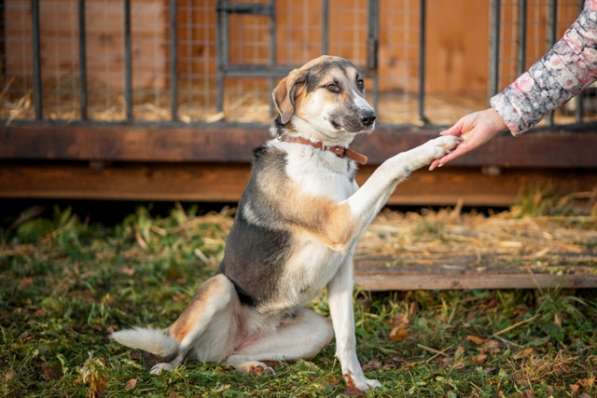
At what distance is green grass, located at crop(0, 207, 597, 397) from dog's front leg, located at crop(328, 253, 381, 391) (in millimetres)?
76

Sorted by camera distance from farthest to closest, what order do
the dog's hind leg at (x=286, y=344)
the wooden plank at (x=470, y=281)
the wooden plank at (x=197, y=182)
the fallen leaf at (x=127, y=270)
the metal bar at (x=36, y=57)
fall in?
the wooden plank at (x=197, y=182)
the metal bar at (x=36, y=57)
the fallen leaf at (x=127, y=270)
the wooden plank at (x=470, y=281)
the dog's hind leg at (x=286, y=344)

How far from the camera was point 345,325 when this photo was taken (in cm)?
366

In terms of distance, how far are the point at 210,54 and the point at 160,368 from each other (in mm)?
4848

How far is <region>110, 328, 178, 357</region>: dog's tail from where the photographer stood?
3.53m

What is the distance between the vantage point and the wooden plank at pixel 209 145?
18.9 ft

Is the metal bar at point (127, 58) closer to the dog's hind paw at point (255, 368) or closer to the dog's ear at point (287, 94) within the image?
the dog's ear at point (287, 94)

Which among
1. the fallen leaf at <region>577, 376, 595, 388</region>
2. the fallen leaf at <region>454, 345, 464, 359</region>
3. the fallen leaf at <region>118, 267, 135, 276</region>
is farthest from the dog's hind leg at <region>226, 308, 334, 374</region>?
the fallen leaf at <region>118, 267, 135, 276</region>

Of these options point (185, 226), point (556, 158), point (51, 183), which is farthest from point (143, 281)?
point (556, 158)

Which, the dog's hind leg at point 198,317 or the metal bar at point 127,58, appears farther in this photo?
the metal bar at point 127,58

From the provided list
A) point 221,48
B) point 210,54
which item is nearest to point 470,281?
point 221,48

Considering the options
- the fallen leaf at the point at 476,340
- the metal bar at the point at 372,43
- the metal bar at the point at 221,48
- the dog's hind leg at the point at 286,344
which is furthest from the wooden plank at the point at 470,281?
the metal bar at the point at 221,48

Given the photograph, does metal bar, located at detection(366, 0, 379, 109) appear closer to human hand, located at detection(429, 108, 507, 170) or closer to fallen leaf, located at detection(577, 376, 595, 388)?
human hand, located at detection(429, 108, 507, 170)

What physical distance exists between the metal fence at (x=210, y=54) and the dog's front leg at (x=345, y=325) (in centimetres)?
215

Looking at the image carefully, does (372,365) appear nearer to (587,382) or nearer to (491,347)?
(491,347)
